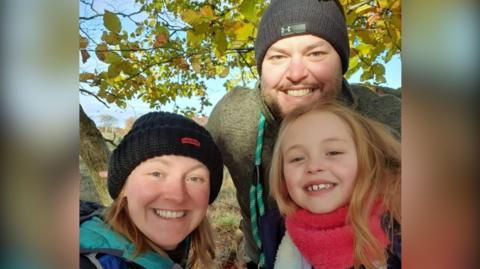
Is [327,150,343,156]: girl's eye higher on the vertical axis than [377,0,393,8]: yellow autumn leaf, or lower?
lower

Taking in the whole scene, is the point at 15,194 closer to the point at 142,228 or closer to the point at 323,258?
the point at 142,228

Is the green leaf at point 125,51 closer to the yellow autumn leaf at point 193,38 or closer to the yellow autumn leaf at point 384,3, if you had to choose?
the yellow autumn leaf at point 193,38

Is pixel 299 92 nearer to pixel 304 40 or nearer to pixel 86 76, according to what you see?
pixel 304 40

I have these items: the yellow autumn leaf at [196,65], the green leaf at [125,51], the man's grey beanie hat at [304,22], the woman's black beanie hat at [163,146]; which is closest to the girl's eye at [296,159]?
the woman's black beanie hat at [163,146]

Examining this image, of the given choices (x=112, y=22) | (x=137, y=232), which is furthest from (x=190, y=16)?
(x=137, y=232)

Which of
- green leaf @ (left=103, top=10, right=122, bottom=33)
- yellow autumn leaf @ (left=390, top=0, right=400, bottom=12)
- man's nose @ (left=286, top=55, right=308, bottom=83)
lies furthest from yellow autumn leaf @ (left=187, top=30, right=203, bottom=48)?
yellow autumn leaf @ (left=390, top=0, right=400, bottom=12)

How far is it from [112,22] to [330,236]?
1.10m

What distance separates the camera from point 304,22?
4.57 feet

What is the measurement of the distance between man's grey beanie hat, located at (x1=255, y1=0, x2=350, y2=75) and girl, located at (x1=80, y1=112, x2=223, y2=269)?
423 mm

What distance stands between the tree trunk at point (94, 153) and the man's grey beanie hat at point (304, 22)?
2.21 ft

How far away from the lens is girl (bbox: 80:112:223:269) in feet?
4.83

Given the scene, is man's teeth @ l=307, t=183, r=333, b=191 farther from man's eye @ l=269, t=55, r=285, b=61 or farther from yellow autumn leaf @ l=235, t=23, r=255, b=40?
yellow autumn leaf @ l=235, t=23, r=255, b=40

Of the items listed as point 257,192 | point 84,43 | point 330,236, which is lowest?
point 330,236

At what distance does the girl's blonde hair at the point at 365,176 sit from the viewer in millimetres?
1464
